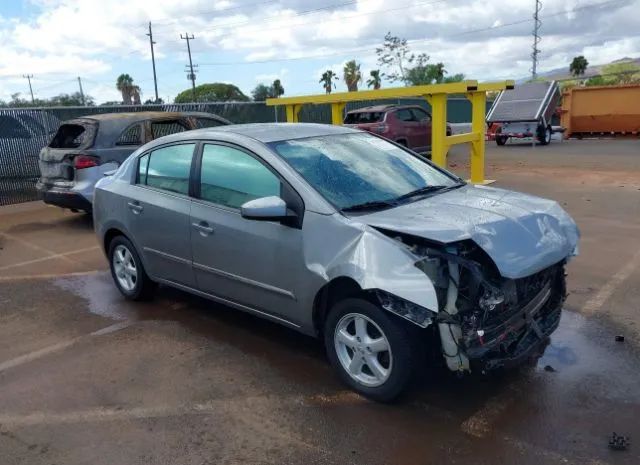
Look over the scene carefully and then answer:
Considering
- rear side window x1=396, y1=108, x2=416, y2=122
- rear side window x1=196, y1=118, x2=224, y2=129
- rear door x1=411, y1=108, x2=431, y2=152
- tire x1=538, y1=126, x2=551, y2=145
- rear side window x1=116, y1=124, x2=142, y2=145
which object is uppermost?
rear side window x1=196, y1=118, x2=224, y2=129

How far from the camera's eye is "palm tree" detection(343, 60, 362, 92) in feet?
191

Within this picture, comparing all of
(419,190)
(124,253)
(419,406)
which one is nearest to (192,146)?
(124,253)

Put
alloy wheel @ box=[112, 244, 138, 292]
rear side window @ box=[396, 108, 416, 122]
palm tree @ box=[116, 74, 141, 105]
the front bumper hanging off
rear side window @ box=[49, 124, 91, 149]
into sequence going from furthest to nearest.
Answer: palm tree @ box=[116, 74, 141, 105], rear side window @ box=[396, 108, 416, 122], rear side window @ box=[49, 124, 91, 149], alloy wheel @ box=[112, 244, 138, 292], the front bumper hanging off

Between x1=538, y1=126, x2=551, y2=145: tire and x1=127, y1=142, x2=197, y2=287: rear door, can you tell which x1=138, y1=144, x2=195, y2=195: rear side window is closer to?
x1=127, y1=142, x2=197, y2=287: rear door

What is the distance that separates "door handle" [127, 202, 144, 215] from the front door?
757 millimetres

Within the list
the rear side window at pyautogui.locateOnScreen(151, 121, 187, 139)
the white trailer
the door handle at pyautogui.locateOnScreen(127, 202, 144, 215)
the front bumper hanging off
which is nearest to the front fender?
the front bumper hanging off

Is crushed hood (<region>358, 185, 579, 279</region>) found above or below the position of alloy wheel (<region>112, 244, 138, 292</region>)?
above

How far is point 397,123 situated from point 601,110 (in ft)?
39.4

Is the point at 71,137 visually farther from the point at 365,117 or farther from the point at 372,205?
the point at 365,117

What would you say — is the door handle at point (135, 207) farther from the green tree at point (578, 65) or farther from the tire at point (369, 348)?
the green tree at point (578, 65)

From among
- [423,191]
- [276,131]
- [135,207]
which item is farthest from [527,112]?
[135,207]

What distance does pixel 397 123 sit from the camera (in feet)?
51.3

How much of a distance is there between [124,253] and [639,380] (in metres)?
4.24

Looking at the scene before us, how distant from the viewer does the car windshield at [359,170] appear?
3869 mm
